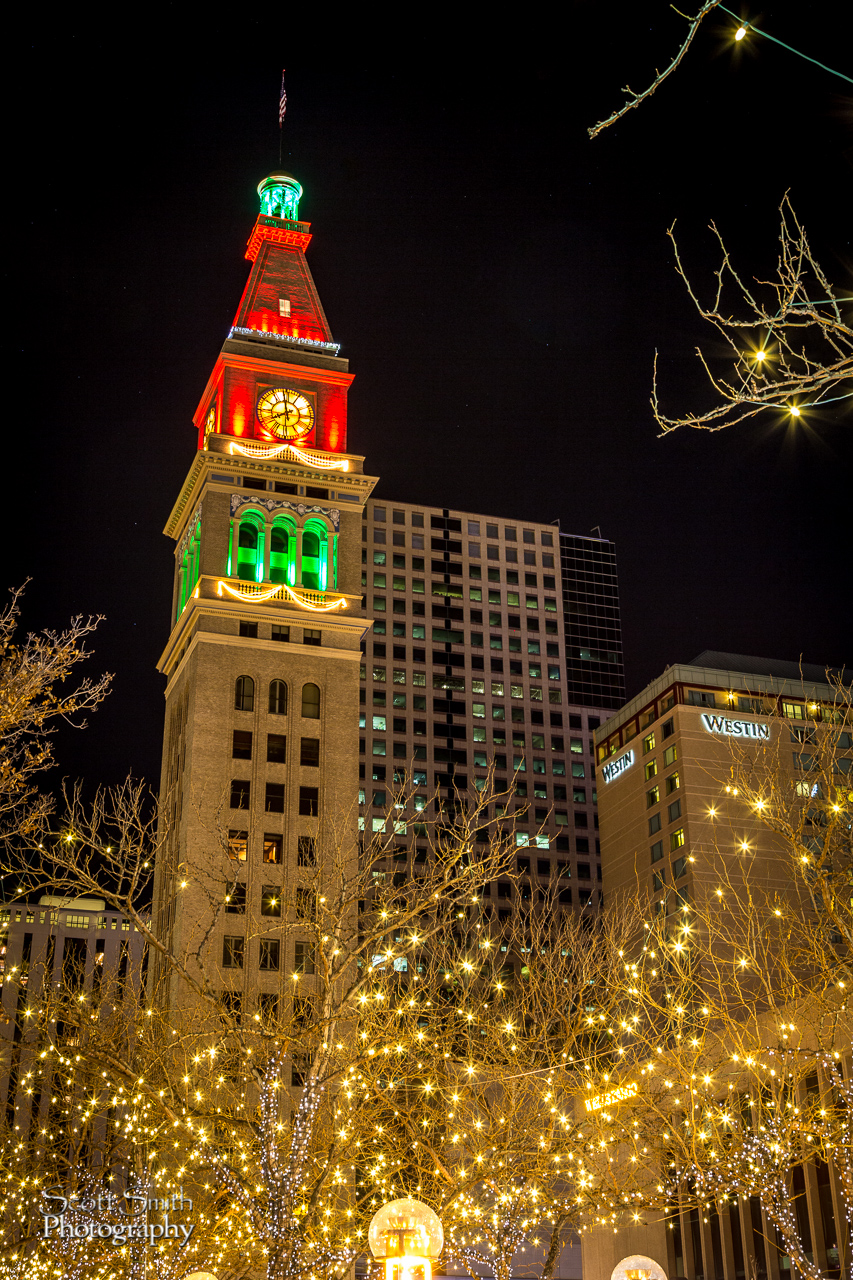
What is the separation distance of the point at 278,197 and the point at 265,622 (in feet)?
122

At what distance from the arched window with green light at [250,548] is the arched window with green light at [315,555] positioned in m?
2.85

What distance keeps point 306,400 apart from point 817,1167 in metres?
57.4

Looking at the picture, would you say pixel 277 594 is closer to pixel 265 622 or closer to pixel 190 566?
pixel 265 622

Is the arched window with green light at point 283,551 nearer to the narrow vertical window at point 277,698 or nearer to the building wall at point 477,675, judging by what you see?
the narrow vertical window at point 277,698

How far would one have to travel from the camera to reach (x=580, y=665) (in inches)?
5399

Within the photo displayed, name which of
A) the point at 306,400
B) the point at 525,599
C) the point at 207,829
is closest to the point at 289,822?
the point at 207,829

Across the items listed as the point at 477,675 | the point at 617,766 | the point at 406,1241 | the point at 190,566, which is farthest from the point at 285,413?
the point at 406,1241

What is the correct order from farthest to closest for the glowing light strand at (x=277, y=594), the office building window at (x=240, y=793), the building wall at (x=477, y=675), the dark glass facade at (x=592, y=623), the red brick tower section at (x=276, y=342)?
the dark glass facade at (x=592, y=623), the building wall at (x=477, y=675), the red brick tower section at (x=276, y=342), the glowing light strand at (x=277, y=594), the office building window at (x=240, y=793)

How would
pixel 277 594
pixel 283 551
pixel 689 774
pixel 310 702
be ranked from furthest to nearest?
1. pixel 689 774
2. pixel 283 551
3. pixel 277 594
4. pixel 310 702

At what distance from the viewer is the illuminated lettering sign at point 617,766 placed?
10462cm

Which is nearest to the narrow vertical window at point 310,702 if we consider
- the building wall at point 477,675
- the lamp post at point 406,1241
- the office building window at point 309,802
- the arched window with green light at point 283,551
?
the office building window at point 309,802

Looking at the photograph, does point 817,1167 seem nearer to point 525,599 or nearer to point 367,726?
point 367,726

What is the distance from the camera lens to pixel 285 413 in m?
85.9

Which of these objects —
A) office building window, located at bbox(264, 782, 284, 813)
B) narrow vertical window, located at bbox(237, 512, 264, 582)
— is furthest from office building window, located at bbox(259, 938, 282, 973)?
narrow vertical window, located at bbox(237, 512, 264, 582)
